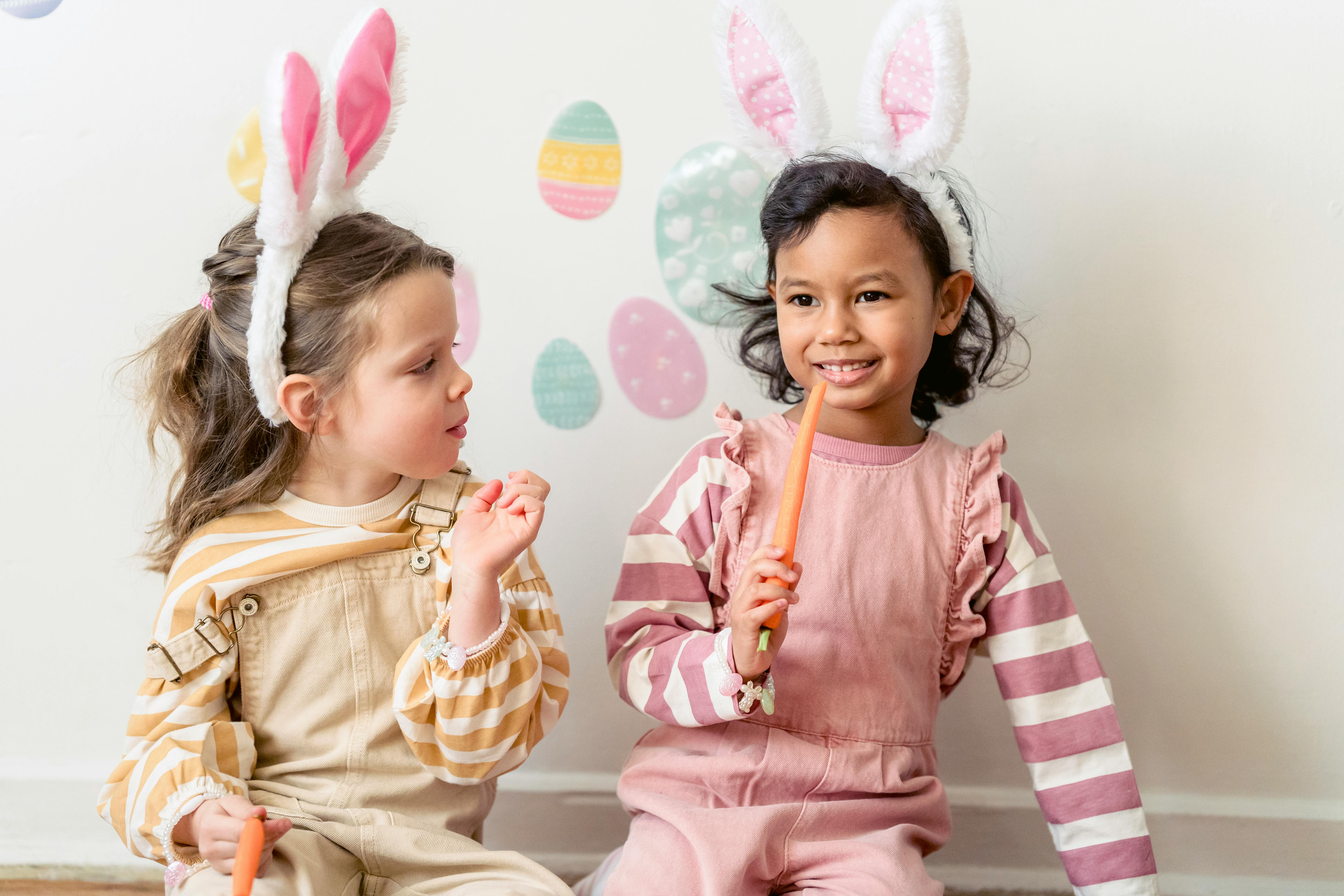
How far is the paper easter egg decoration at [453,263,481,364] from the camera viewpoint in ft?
4.20

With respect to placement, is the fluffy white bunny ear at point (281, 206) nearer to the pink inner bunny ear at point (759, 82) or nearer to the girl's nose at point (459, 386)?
the girl's nose at point (459, 386)

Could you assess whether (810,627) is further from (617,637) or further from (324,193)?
(324,193)

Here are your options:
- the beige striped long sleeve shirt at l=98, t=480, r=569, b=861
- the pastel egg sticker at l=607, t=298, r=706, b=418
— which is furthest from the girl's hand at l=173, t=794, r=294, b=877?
the pastel egg sticker at l=607, t=298, r=706, b=418

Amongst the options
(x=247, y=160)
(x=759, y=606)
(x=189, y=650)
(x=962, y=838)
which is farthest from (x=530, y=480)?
(x=962, y=838)

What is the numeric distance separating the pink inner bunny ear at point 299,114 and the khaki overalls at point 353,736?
376 millimetres

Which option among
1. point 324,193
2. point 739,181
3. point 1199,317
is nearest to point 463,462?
point 324,193

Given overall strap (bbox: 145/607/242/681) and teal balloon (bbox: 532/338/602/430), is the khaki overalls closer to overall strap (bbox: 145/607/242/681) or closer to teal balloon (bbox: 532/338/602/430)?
overall strap (bbox: 145/607/242/681)

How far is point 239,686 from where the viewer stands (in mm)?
1035

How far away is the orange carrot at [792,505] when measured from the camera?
35.8 inches

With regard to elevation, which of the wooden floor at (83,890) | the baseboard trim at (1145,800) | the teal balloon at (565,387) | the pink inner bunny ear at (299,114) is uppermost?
the pink inner bunny ear at (299,114)

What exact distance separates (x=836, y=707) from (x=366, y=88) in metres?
0.74

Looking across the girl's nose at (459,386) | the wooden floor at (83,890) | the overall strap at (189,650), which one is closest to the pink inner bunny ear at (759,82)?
the girl's nose at (459,386)

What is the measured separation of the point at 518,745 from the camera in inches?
39.4

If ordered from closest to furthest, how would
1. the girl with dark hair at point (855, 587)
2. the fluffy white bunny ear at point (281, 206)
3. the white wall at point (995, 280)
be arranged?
the fluffy white bunny ear at point (281, 206) → the girl with dark hair at point (855, 587) → the white wall at point (995, 280)
